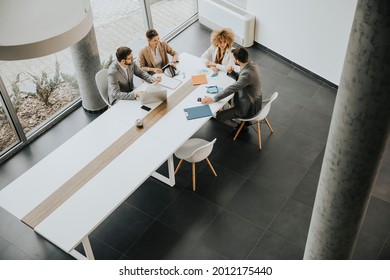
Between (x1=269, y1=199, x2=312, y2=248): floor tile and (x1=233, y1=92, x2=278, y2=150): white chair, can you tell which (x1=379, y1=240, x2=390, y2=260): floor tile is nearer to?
(x1=269, y1=199, x2=312, y2=248): floor tile

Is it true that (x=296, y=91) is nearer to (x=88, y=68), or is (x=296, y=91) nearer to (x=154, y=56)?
(x=154, y=56)

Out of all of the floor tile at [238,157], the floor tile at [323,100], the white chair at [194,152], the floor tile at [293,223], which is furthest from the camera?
the floor tile at [323,100]

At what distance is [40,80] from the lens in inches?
277

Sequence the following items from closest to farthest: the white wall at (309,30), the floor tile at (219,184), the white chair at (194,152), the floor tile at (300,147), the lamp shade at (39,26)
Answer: the lamp shade at (39,26)
the white chair at (194,152)
the floor tile at (219,184)
the floor tile at (300,147)
the white wall at (309,30)

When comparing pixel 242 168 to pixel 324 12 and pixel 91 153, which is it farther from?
pixel 324 12

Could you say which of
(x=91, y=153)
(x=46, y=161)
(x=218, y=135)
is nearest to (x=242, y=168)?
(x=218, y=135)

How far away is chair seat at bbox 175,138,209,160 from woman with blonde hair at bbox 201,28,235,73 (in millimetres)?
1115

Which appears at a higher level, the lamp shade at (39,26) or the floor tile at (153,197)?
the lamp shade at (39,26)

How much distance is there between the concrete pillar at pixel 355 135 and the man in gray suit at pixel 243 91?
103 inches

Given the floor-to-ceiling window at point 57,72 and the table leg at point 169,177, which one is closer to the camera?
the table leg at point 169,177

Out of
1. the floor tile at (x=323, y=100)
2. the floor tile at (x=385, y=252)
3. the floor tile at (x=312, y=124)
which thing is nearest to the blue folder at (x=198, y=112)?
the floor tile at (x=312, y=124)

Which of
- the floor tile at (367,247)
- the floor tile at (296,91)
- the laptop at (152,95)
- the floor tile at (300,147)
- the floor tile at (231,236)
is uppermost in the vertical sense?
the laptop at (152,95)

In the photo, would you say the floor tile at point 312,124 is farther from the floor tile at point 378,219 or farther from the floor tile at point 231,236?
the floor tile at point 231,236

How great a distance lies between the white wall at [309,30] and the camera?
705 centimetres
